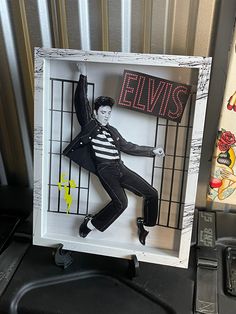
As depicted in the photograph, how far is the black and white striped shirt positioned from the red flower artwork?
26 centimetres

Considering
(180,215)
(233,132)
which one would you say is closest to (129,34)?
(233,132)

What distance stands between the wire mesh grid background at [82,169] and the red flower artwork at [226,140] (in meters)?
0.15

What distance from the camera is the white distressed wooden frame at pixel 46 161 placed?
2.48 feet

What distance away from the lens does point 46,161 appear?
87 centimetres

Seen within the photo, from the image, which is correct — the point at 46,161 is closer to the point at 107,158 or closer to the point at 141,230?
the point at 107,158

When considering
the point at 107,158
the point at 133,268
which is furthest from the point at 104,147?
the point at 133,268

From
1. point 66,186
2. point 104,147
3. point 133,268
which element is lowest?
point 133,268

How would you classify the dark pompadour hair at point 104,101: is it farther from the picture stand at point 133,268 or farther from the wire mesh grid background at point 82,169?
the picture stand at point 133,268

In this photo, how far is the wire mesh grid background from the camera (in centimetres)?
81

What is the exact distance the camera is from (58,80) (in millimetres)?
824

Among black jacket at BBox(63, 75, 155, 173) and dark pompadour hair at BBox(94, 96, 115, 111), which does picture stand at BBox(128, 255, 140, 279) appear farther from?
dark pompadour hair at BBox(94, 96, 115, 111)

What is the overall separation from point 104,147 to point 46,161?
0.14 m

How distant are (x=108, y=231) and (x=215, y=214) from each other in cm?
36

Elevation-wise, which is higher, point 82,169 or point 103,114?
point 103,114
